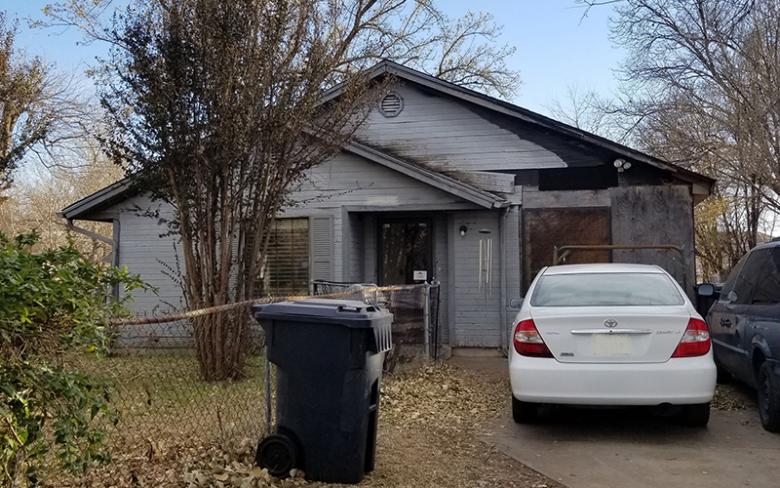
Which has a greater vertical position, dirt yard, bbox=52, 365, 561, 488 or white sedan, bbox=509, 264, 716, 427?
white sedan, bbox=509, 264, 716, 427

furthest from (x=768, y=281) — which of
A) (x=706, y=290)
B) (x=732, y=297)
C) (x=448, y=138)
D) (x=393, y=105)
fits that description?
(x=393, y=105)

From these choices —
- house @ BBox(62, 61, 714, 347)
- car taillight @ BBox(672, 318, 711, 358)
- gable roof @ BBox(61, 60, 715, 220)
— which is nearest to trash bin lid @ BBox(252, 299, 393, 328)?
car taillight @ BBox(672, 318, 711, 358)

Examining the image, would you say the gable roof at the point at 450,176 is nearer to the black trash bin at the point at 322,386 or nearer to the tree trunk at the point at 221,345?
the tree trunk at the point at 221,345

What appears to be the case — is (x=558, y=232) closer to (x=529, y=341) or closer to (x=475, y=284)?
(x=475, y=284)

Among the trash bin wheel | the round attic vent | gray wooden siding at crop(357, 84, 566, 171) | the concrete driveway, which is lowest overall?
the concrete driveway

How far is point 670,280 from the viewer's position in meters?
6.71

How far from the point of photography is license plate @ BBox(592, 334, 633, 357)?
577 centimetres

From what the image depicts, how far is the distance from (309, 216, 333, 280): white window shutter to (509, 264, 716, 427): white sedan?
647 centimetres

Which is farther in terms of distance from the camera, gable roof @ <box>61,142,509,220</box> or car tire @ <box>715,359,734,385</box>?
gable roof @ <box>61,142,509,220</box>

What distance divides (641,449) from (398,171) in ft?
22.5

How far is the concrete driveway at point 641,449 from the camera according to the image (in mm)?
5012

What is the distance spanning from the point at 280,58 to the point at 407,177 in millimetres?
3943

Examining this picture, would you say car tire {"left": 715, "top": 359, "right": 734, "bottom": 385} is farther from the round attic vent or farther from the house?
the round attic vent

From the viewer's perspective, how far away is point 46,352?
3057 mm
